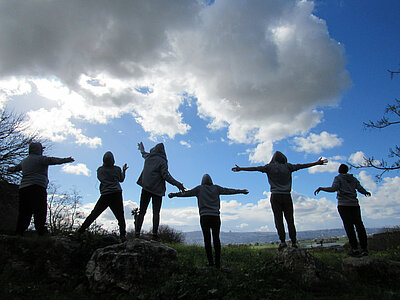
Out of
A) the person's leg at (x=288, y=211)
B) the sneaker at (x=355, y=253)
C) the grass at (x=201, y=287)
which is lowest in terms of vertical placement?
the grass at (x=201, y=287)

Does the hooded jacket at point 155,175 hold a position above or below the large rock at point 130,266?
above

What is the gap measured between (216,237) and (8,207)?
797 centimetres

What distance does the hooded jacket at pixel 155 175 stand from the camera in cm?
745

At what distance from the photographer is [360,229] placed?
7.26 m

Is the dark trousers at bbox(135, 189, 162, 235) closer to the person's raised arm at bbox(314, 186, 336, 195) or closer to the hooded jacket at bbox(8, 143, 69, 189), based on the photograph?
the hooded jacket at bbox(8, 143, 69, 189)

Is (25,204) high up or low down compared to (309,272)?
up

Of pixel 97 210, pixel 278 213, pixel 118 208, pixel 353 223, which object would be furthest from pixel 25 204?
pixel 353 223

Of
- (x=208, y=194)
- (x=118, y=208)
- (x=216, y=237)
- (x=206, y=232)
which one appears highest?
(x=208, y=194)

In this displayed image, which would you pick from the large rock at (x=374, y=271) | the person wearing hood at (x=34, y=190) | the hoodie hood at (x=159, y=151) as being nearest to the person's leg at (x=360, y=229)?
the large rock at (x=374, y=271)

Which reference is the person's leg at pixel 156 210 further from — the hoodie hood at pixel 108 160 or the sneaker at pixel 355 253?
the sneaker at pixel 355 253

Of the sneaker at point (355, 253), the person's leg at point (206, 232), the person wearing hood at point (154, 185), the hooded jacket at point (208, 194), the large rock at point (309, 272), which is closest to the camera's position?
the large rock at point (309, 272)

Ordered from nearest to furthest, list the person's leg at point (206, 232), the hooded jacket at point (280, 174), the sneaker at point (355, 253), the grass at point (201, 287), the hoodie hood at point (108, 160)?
the grass at point (201, 287) → the person's leg at point (206, 232) → the hooded jacket at point (280, 174) → the sneaker at point (355, 253) → the hoodie hood at point (108, 160)

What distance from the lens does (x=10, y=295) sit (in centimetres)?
508

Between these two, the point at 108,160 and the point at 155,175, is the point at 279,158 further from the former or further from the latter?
the point at 108,160
